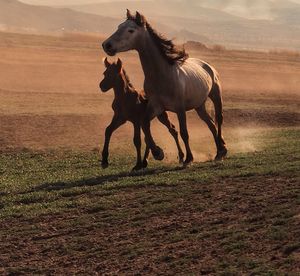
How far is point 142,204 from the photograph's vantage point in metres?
9.95

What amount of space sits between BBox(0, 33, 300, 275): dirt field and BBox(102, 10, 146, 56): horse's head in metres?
2.43

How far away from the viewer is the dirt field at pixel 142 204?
24.6 feet

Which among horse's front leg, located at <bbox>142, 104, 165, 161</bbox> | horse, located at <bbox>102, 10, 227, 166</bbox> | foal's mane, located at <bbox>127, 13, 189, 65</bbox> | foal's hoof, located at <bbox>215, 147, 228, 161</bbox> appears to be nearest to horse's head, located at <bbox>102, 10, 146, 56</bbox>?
horse, located at <bbox>102, 10, 227, 166</bbox>

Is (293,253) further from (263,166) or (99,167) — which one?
(99,167)

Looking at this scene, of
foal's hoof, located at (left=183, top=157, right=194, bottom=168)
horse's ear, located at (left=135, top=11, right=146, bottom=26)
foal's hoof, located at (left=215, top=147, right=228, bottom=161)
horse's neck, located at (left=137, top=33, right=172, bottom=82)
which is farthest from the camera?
foal's hoof, located at (left=215, top=147, right=228, bottom=161)

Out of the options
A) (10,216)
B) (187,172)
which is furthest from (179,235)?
(187,172)

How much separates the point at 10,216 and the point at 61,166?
4.95 m

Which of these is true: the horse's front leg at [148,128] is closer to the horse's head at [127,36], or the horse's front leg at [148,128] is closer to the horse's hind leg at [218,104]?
the horse's head at [127,36]

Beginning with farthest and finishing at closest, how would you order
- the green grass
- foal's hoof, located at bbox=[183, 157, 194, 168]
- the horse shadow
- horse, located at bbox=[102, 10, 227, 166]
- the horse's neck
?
foal's hoof, located at bbox=[183, 157, 194, 168]
the horse's neck
horse, located at bbox=[102, 10, 227, 166]
the horse shadow
the green grass

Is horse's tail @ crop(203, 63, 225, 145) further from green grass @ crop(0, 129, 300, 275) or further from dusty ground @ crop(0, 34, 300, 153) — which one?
dusty ground @ crop(0, 34, 300, 153)

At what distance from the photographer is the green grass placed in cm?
741

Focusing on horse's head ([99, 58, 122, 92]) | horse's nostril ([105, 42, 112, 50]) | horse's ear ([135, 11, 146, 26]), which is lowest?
horse's head ([99, 58, 122, 92])

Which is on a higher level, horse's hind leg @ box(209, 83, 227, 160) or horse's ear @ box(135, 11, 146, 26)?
horse's ear @ box(135, 11, 146, 26)

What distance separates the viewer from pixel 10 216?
9.99m
